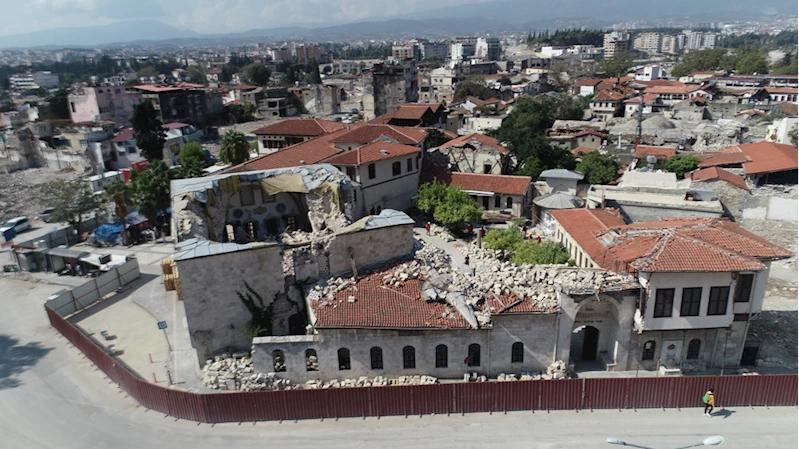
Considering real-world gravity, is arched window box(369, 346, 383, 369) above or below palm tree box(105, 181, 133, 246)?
below

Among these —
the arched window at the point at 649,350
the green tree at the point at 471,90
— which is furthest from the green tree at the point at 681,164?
the green tree at the point at 471,90

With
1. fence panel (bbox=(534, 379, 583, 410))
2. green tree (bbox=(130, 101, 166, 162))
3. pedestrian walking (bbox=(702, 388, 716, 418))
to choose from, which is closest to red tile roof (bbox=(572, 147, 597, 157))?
pedestrian walking (bbox=(702, 388, 716, 418))

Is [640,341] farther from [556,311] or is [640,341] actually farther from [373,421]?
[373,421]

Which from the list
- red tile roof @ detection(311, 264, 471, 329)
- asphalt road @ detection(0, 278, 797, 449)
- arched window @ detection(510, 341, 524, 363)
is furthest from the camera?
arched window @ detection(510, 341, 524, 363)

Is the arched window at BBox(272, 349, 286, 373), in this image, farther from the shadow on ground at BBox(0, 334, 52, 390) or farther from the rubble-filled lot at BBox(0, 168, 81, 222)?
the rubble-filled lot at BBox(0, 168, 81, 222)

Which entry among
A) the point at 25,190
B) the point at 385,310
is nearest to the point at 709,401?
the point at 385,310

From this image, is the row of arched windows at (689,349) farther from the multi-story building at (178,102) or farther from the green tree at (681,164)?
the multi-story building at (178,102)
